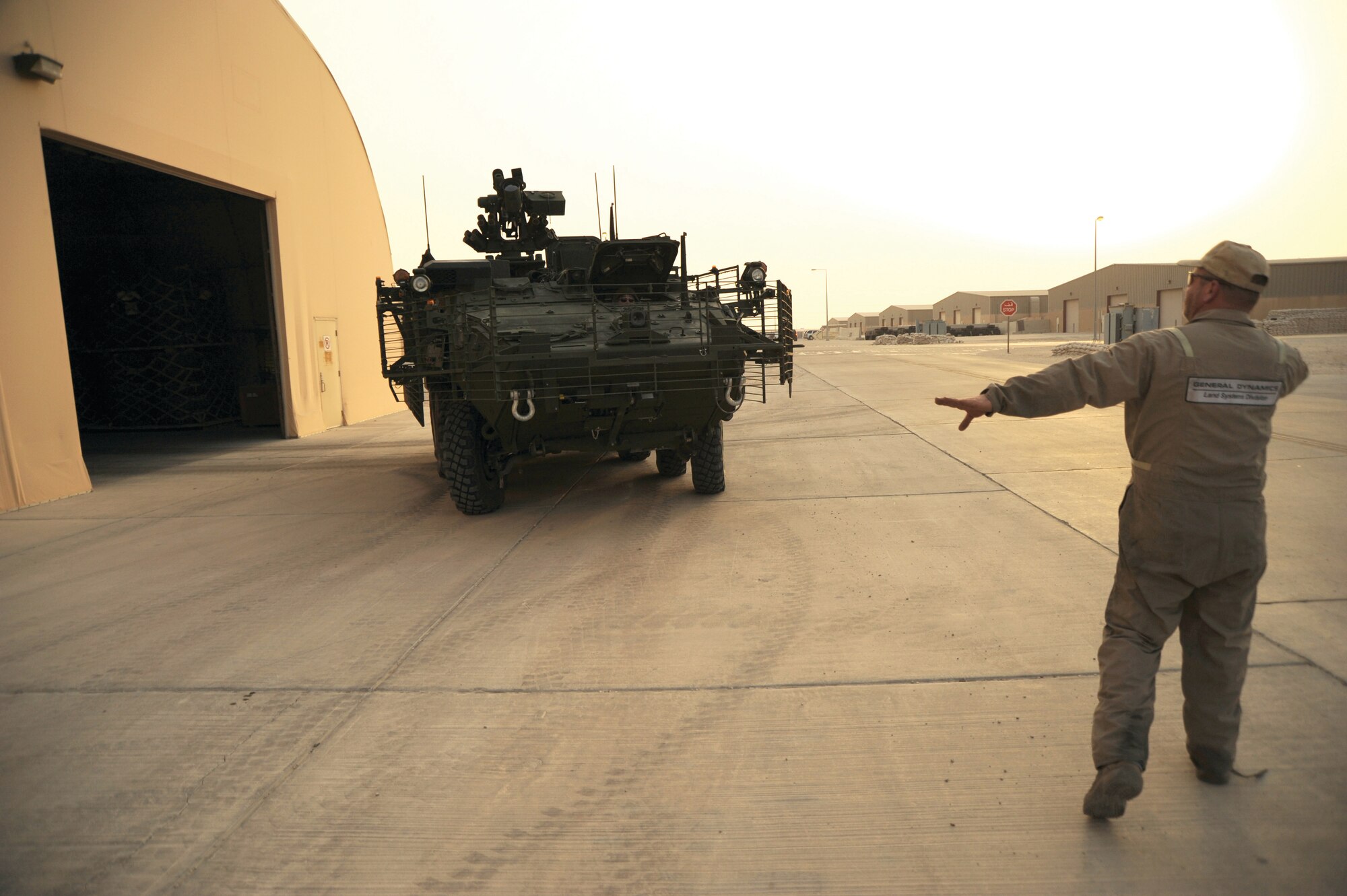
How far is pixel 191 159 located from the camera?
11.0 meters

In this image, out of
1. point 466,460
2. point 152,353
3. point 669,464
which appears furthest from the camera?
point 152,353

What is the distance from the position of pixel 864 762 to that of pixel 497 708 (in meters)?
1.39

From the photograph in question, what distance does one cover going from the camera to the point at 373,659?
396cm

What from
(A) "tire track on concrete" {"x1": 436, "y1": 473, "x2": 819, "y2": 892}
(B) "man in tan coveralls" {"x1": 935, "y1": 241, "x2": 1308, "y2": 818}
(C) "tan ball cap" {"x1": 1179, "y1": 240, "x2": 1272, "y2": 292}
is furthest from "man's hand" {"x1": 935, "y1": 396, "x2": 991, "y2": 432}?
(A) "tire track on concrete" {"x1": 436, "y1": 473, "x2": 819, "y2": 892}

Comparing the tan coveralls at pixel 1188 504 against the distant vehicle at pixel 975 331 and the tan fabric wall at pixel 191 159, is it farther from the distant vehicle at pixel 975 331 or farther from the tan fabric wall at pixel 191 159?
the distant vehicle at pixel 975 331

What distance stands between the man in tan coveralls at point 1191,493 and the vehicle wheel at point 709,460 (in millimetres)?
4608

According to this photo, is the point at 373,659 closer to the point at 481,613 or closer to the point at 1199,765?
the point at 481,613

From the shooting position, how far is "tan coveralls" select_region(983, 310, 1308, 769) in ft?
8.42

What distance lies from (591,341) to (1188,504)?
4457mm

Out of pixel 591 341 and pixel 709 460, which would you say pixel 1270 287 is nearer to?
pixel 709 460

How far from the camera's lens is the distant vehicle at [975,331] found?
208ft

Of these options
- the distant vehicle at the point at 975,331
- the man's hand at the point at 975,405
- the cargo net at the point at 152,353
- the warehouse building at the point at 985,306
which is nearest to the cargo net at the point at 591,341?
the man's hand at the point at 975,405

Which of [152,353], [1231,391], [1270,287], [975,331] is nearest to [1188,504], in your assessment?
[1231,391]

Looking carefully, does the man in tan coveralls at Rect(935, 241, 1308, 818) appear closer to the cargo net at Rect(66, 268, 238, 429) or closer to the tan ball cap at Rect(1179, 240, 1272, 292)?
the tan ball cap at Rect(1179, 240, 1272, 292)
